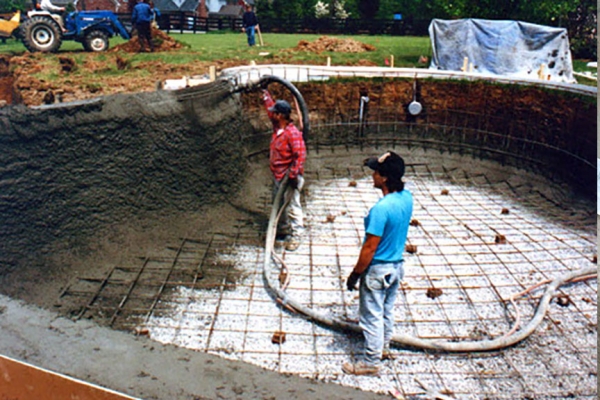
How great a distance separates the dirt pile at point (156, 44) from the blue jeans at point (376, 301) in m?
11.2

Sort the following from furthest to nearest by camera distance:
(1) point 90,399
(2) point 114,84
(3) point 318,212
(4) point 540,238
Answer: (2) point 114,84 → (3) point 318,212 → (4) point 540,238 → (1) point 90,399

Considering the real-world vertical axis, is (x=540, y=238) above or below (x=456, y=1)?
below

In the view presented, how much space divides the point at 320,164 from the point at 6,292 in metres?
4.94

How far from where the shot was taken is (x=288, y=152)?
5.17m

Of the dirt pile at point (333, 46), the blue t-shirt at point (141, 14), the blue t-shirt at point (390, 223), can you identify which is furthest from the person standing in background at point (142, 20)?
the blue t-shirt at point (390, 223)

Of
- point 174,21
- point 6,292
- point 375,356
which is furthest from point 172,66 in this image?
point 174,21

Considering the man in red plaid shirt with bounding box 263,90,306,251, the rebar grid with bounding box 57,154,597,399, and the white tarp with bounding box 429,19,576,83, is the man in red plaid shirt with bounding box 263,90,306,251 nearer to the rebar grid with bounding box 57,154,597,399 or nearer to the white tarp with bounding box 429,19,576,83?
the rebar grid with bounding box 57,154,597,399

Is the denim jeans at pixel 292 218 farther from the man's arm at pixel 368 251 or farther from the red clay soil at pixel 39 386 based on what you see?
the red clay soil at pixel 39 386

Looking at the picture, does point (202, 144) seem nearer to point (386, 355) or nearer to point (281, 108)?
point (281, 108)

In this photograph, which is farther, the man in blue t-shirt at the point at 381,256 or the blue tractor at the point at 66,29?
the blue tractor at the point at 66,29

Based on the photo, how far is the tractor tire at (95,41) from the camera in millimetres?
12516

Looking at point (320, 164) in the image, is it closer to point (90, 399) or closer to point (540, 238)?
point (540, 238)

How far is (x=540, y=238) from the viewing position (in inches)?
229

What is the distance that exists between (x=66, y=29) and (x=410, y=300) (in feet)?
37.5
